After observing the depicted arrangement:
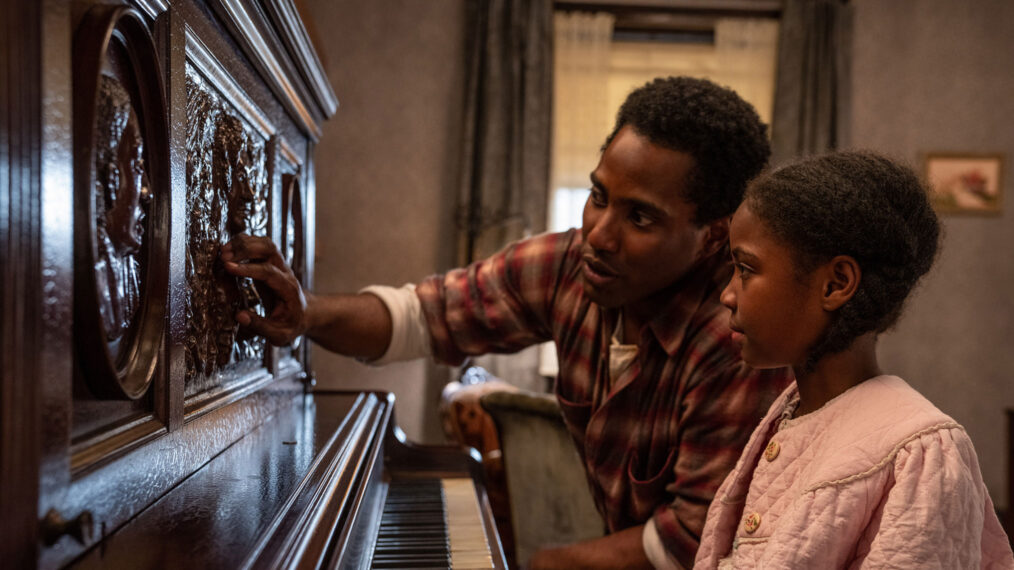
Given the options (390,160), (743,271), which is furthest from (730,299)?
(390,160)

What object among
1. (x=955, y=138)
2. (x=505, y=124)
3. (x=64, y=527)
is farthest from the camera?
(x=955, y=138)

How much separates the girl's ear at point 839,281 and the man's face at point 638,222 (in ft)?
1.42

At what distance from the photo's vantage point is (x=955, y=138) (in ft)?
16.5

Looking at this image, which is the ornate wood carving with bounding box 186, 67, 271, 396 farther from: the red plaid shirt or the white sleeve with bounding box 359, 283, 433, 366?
the red plaid shirt

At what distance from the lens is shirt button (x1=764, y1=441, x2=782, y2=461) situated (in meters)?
1.19

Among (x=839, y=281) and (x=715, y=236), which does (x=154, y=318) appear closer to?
(x=839, y=281)

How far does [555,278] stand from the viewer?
181 cm

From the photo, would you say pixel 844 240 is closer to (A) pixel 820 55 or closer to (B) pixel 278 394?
(B) pixel 278 394

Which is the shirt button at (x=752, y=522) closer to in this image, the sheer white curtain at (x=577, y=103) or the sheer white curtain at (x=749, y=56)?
the sheer white curtain at (x=577, y=103)

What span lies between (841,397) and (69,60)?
1.02 meters

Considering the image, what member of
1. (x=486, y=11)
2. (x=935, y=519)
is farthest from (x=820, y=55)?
(x=935, y=519)

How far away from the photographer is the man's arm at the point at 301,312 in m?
1.20

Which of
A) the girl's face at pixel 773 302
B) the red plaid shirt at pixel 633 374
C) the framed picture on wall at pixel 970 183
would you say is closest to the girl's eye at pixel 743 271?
the girl's face at pixel 773 302

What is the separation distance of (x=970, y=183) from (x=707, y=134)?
14.1ft
